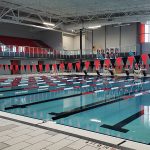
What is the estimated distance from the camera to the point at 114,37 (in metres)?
24.5

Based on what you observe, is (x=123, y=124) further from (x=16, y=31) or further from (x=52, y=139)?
(x=16, y=31)

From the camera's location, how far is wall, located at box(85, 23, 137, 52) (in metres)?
22.8

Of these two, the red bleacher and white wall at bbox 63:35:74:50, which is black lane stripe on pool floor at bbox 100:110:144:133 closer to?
the red bleacher

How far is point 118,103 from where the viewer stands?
5.88 meters

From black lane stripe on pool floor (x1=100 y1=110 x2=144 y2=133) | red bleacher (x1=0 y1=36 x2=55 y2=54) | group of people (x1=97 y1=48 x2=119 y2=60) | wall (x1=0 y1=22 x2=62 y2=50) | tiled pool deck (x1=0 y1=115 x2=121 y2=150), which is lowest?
black lane stripe on pool floor (x1=100 y1=110 x2=144 y2=133)

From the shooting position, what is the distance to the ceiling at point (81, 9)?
13.8 metres

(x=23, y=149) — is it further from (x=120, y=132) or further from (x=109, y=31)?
(x=109, y=31)

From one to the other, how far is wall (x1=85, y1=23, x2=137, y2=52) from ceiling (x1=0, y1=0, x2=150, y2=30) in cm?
521

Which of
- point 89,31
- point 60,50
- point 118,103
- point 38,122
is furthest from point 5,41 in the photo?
point 38,122

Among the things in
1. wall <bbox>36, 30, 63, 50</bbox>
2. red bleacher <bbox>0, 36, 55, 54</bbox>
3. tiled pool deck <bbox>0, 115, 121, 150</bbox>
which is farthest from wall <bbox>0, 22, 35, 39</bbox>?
tiled pool deck <bbox>0, 115, 121, 150</bbox>

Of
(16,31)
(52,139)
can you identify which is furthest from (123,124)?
(16,31)

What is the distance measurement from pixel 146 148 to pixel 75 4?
43.1ft

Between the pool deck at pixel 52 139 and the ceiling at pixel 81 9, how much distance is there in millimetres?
11561

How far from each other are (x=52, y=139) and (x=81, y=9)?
46.6 feet
